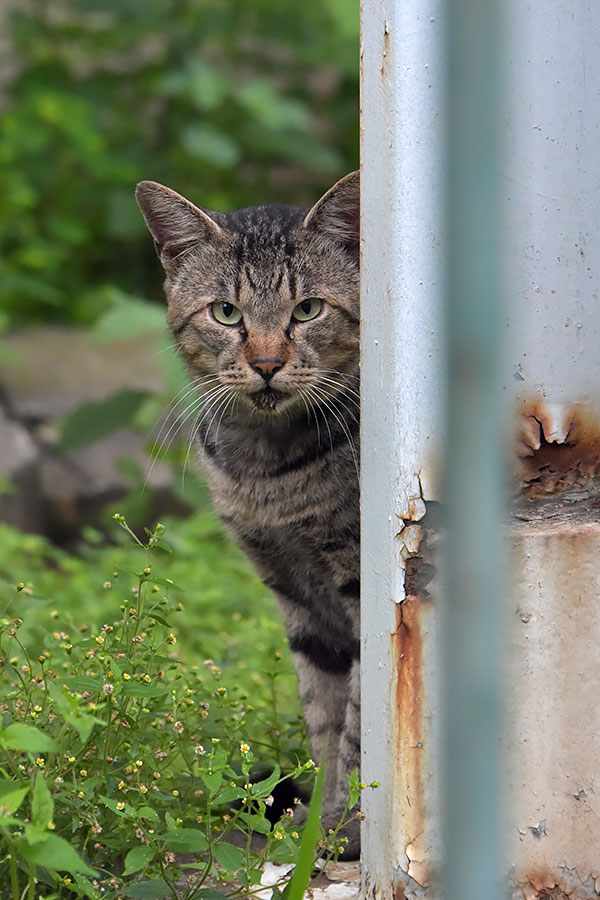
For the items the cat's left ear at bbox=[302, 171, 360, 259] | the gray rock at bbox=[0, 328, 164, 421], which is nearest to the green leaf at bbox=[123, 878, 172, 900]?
the cat's left ear at bbox=[302, 171, 360, 259]

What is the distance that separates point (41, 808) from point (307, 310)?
1.33 meters

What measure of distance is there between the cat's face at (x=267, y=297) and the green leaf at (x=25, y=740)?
100cm

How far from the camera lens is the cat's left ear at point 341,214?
2.41m

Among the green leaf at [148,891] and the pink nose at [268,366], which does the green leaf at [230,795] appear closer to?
the green leaf at [148,891]

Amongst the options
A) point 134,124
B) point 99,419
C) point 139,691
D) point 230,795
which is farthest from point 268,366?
point 134,124

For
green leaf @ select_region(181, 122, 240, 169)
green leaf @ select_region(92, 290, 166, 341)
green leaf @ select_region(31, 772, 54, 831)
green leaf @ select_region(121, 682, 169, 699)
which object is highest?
green leaf @ select_region(181, 122, 240, 169)

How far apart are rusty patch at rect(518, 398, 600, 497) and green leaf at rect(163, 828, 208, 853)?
708mm

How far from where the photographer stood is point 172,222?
105 inches

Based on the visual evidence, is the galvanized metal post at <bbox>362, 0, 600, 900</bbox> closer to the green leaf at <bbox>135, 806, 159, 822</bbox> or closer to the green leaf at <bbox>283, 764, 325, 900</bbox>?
the green leaf at <bbox>283, 764, 325, 900</bbox>

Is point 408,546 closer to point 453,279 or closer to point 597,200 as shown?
point 597,200

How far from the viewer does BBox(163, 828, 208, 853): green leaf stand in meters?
1.70

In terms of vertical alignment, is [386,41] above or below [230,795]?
above

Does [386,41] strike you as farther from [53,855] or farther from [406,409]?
[53,855]

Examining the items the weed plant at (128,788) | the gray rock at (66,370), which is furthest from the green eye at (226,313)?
the gray rock at (66,370)
